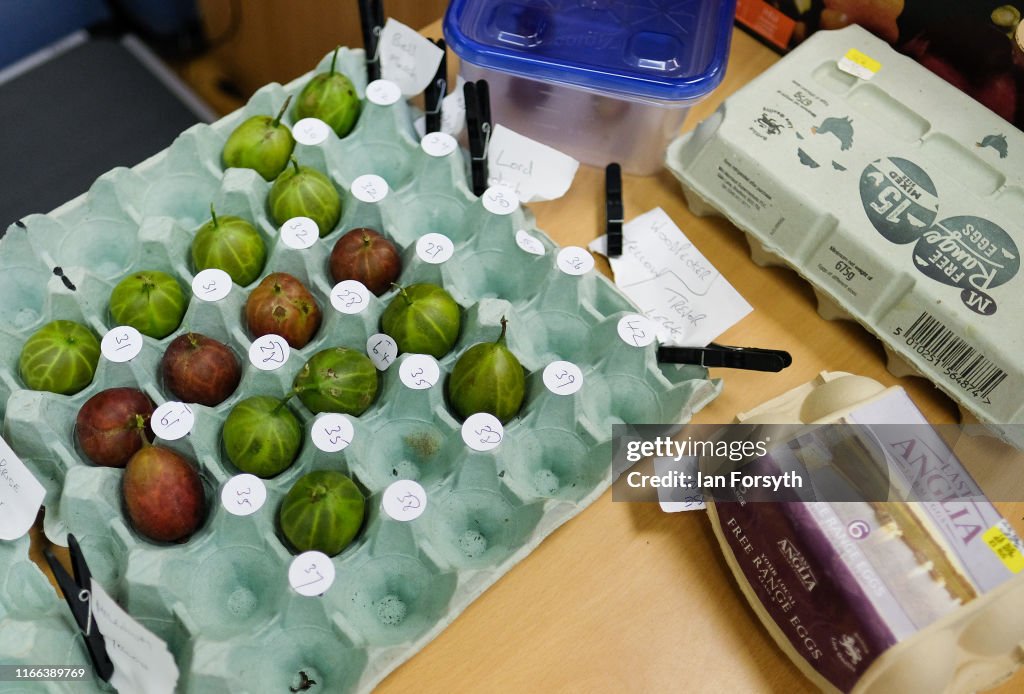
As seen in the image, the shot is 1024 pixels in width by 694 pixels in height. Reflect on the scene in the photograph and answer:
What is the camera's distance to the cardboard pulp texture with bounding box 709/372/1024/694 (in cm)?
83

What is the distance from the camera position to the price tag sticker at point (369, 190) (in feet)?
3.70

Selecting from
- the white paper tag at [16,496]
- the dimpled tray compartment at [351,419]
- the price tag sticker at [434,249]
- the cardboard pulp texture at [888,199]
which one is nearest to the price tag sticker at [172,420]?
the dimpled tray compartment at [351,419]

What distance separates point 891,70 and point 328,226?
904 mm

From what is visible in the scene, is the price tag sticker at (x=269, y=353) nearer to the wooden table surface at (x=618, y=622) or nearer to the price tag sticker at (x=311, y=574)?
the price tag sticker at (x=311, y=574)

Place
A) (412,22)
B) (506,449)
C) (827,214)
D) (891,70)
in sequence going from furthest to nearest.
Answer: (412,22) < (891,70) < (827,214) < (506,449)

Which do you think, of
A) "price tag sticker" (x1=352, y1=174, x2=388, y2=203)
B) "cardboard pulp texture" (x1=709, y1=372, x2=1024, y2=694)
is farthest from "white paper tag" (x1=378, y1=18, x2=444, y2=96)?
"cardboard pulp texture" (x1=709, y1=372, x2=1024, y2=694)

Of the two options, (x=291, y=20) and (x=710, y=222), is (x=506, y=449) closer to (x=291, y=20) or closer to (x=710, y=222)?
(x=710, y=222)

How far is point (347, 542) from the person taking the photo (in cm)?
92

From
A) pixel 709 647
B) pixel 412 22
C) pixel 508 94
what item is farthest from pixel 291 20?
pixel 709 647

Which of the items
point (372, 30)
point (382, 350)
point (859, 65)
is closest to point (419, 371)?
point (382, 350)

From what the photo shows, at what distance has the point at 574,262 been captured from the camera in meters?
1.11

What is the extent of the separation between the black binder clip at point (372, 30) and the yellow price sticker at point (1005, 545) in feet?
3.49

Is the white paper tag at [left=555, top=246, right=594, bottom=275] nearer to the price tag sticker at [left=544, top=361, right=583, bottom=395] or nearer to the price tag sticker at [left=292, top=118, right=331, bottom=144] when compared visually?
the price tag sticker at [left=544, top=361, right=583, bottom=395]

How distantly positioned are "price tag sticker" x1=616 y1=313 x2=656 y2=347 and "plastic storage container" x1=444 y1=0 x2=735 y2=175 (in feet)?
1.20
